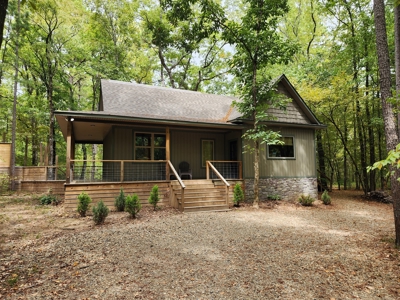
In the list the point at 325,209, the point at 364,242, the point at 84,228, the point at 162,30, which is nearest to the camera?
the point at 364,242

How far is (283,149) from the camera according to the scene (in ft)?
36.8

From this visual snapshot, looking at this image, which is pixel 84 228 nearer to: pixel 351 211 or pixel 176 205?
pixel 176 205

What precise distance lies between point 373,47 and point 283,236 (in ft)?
39.4

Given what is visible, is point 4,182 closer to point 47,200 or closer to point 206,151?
point 47,200

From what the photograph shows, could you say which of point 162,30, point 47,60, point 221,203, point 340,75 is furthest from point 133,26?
point 221,203

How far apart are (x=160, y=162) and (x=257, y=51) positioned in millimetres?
6119

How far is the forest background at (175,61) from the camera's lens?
1281 cm

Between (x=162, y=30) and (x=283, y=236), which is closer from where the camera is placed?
(x=283, y=236)

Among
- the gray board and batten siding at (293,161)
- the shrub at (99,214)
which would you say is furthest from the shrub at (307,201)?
the shrub at (99,214)

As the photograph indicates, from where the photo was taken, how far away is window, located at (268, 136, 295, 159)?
432 inches

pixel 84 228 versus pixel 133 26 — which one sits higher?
pixel 133 26

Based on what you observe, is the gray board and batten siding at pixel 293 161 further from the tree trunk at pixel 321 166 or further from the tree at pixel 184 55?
the tree at pixel 184 55

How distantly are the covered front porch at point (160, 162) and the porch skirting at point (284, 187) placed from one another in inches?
34.5

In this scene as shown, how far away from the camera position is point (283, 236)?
5.32m
